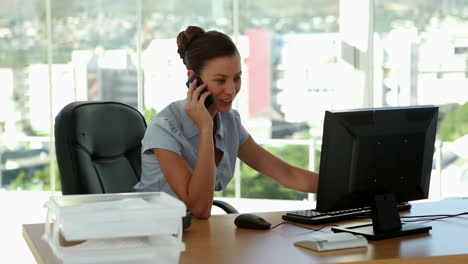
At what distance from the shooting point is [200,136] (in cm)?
262

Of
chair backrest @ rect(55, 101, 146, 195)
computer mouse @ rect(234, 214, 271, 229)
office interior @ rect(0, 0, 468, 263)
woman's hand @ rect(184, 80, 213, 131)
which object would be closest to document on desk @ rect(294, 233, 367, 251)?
computer mouse @ rect(234, 214, 271, 229)

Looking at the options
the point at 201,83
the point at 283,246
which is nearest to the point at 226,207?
the point at 201,83

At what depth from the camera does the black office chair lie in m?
2.68

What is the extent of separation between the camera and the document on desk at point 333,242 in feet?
6.81

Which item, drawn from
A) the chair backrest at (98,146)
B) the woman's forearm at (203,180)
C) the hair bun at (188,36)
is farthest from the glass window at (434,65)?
the woman's forearm at (203,180)

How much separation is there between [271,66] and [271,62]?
27 millimetres

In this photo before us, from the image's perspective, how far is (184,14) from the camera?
5074mm

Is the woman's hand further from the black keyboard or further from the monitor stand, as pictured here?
the monitor stand

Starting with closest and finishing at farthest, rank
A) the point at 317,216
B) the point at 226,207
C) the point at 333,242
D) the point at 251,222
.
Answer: the point at 333,242, the point at 251,222, the point at 317,216, the point at 226,207

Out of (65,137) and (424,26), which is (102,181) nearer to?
(65,137)

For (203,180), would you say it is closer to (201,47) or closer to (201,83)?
(201,83)

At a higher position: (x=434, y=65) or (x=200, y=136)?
(x=434, y=65)

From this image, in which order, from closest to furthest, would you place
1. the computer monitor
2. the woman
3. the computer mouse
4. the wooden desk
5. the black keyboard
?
the wooden desk → the computer monitor → the computer mouse → the black keyboard → the woman

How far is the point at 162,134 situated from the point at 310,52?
2606mm
